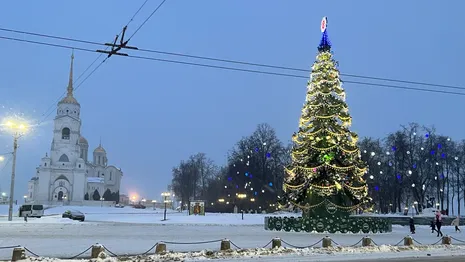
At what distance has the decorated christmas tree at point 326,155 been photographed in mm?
32500

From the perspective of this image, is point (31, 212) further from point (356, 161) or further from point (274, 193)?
point (356, 161)

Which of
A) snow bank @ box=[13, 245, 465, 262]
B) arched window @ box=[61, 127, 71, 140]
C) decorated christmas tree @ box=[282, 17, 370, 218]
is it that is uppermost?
arched window @ box=[61, 127, 71, 140]

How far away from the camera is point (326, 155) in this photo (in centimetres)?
3247

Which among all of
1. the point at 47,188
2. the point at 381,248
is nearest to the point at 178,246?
the point at 381,248

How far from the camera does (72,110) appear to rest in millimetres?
112438

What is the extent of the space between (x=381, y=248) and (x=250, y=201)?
62.3 m

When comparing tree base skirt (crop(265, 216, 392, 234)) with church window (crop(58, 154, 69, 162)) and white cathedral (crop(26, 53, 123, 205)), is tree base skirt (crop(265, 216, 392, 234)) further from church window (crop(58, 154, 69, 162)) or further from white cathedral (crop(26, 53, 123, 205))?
church window (crop(58, 154, 69, 162))

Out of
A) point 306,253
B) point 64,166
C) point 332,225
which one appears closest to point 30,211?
point 332,225

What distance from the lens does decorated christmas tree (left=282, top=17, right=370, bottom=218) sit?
3250 centimetres

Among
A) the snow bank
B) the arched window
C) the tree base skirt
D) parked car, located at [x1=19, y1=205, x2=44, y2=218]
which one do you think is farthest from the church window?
the snow bank

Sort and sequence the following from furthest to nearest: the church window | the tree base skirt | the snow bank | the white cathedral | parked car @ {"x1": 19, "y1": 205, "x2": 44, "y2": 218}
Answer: the church window, the white cathedral, parked car @ {"x1": 19, "y1": 205, "x2": 44, "y2": 218}, the tree base skirt, the snow bank

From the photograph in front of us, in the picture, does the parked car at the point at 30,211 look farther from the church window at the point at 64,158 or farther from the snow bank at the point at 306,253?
the church window at the point at 64,158

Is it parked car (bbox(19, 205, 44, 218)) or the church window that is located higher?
the church window

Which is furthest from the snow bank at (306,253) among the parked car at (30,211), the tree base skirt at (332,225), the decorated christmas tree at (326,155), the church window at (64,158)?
the church window at (64,158)
